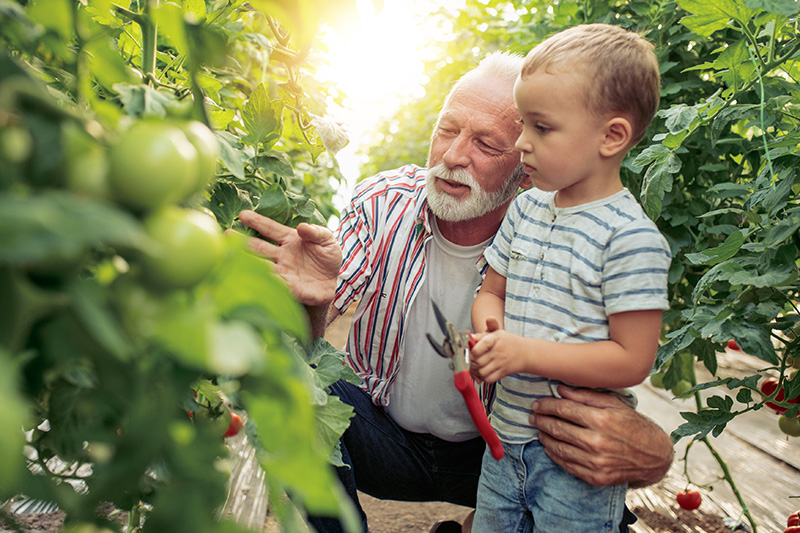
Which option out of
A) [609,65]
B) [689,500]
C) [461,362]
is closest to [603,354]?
[461,362]

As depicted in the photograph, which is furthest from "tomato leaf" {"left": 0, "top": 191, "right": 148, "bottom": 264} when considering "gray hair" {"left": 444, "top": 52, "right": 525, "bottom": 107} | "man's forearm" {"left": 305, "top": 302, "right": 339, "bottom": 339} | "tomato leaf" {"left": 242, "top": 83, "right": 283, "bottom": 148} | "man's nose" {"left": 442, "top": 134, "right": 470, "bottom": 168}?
"gray hair" {"left": 444, "top": 52, "right": 525, "bottom": 107}

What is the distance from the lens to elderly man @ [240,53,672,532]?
156 cm

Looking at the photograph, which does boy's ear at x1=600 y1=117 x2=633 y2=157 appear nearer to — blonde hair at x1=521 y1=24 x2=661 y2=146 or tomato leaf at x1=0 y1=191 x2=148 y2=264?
blonde hair at x1=521 y1=24 x2=661 y2=146

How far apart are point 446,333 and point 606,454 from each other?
43cm

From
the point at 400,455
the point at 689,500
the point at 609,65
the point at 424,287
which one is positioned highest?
the point at 609,65

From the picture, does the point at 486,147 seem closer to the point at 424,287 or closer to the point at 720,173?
the point at 424,287

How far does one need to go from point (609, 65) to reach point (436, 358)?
0.91 m

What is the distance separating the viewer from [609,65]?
1070 mm

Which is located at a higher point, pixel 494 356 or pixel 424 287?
pixel 494 356

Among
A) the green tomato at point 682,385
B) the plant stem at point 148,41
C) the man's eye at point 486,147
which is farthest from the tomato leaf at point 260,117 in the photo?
the green tomato at point 682,385

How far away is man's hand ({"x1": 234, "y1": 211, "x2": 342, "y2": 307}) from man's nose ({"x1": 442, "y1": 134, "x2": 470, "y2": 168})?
0.61 m

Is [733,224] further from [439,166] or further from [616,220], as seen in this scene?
[439,166]

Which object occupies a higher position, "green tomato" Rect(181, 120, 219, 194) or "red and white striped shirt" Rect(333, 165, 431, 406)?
"green tomato" Rect(181, 120, 219, 194)

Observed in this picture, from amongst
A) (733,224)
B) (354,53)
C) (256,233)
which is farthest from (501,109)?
(354,53)
